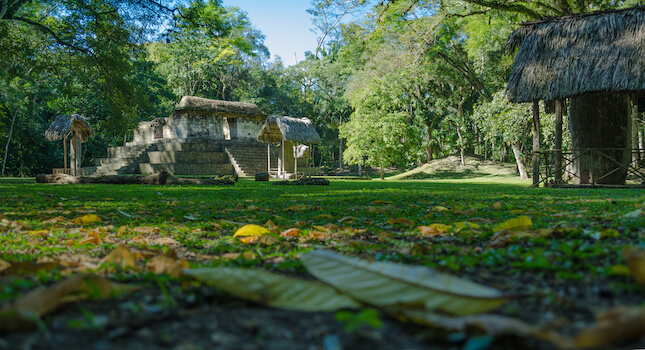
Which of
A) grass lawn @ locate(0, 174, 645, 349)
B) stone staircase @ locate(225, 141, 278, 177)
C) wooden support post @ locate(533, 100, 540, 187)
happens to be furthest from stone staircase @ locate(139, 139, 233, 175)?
grass lawn @ locate(0, 174, 645, 349)

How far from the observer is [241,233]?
2529 mm

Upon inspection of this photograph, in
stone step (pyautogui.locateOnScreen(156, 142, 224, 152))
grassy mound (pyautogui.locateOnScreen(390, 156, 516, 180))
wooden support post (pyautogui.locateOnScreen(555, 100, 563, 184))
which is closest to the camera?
wooden support post (pyautogui.locateOnScreen(555, 100, 563, 184))

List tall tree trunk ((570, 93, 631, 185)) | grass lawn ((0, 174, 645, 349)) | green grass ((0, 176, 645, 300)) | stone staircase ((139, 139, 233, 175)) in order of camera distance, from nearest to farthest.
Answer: grass lawn ((0, 174, 645, 349)) < green grass ((0, 176, 645, 300)) < tall tree trunk ((570, 93, 631, 185)) < stone staircase ((139, 139, 233, 175))

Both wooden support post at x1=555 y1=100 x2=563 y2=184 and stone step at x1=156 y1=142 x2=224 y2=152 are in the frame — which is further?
stone step at x1=156 y1=142 x2=224 y2=152

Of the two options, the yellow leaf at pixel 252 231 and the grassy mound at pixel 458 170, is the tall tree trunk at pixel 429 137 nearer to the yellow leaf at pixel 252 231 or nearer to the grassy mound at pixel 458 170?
the grassy mound at pixel 458 170

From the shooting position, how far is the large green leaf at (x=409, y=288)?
1022mm

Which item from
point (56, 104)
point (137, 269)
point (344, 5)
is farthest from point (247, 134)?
point (137, 269)

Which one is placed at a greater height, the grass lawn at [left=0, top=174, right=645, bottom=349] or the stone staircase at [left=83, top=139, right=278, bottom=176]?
the stone staircase at [left=83, top=139, right=278, bottom=176]

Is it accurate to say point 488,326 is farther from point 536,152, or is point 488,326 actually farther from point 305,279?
point 536,152

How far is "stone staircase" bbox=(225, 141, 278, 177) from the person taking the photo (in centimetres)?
2256

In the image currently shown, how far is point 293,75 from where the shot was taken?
36.9 meters

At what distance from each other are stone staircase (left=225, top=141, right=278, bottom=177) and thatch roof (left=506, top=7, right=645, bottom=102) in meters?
15.4

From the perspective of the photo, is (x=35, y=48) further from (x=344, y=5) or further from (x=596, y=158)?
(x=596, y=158)

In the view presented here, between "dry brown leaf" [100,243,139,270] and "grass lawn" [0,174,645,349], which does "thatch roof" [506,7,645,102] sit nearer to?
"grass lawn" [0,174,645,349]
